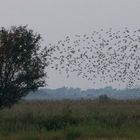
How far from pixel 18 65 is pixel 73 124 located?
417 centimetres

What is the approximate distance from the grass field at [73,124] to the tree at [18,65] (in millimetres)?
1397

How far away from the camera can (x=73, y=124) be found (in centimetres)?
2931

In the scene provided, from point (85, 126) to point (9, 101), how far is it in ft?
15.3

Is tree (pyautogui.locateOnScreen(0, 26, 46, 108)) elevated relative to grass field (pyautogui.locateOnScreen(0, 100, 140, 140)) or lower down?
elevated

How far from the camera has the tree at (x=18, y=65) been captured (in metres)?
30.2

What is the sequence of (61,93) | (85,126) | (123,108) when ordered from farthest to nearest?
(61,93)
(123,108)
(85,126)

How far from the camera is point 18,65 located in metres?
30.5

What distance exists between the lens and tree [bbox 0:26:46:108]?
30203mm

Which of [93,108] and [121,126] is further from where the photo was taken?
[93,108]

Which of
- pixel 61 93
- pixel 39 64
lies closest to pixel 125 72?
pixel 39 64

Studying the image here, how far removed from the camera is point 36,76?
1206 inches

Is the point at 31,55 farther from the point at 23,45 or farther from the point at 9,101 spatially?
the point at 9,101

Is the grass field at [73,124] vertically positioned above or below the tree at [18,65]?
below

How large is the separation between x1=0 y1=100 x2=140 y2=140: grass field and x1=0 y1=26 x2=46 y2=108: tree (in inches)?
55.0
